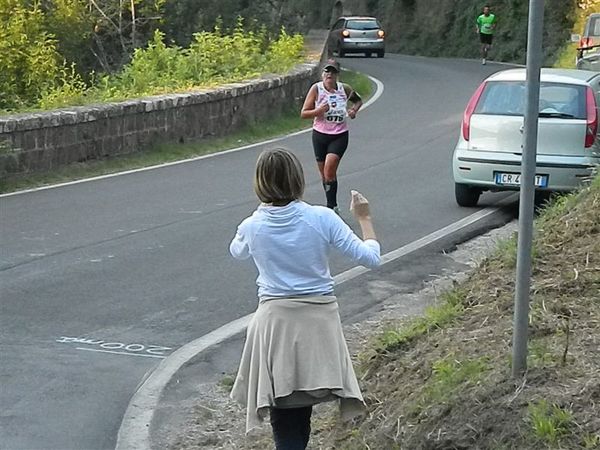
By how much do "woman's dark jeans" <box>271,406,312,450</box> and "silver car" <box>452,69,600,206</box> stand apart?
803 cm

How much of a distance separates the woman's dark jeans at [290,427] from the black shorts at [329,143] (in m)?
7.91

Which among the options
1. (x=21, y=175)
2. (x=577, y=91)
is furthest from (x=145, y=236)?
(x=577, y=91)

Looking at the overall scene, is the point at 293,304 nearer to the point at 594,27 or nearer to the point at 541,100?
the point at 541,100

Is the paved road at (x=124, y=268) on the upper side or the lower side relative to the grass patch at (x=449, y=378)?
lower

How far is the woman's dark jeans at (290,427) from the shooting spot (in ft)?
16.1

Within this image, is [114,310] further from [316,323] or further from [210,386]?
[316,323]

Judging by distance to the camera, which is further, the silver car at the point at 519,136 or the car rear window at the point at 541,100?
the car rear window at the point at 541,100

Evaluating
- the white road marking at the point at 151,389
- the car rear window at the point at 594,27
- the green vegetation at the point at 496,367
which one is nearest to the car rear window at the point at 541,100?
the green vegetation at the point at 496,367

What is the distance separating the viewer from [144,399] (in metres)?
6.79


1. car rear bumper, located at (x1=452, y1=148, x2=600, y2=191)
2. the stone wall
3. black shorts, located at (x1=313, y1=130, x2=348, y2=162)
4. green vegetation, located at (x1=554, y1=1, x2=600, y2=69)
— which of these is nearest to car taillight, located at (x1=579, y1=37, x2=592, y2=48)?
green vegetation, located at (x1=554, y1=1, x2=600, y2=69)

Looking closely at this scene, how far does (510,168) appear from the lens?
13047 millimetres

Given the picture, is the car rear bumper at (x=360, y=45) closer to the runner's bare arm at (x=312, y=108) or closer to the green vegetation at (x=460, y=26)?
the green vegetation at (x=460, y=26)

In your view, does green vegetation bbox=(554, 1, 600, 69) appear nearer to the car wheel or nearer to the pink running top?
the car wheel

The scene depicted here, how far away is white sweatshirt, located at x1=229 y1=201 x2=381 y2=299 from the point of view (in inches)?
190
